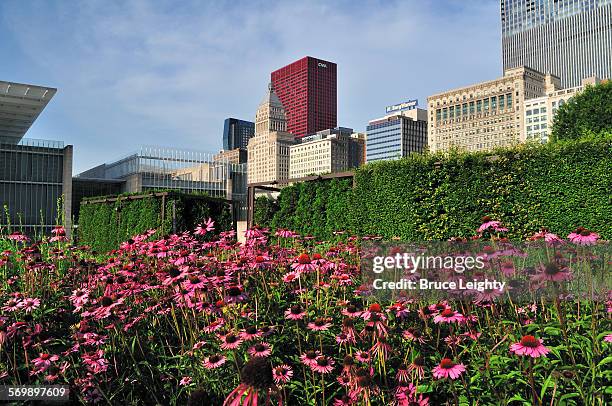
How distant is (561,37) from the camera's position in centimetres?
15162

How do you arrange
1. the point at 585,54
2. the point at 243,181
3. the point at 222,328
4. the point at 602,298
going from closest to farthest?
the point at 222,328 → the point at 602,298 → the point at 243,181 → the point at 585,54

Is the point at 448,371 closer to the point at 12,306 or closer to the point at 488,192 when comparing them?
the point at 12,306

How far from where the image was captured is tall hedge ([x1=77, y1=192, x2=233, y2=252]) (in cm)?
1448

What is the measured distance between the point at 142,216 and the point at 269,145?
145 meters

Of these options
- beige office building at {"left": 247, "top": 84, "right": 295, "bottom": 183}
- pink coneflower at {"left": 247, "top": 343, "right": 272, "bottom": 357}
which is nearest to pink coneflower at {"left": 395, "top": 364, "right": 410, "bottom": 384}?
pink coneflower at {"left": 247, "top": 343, "right": 272, "bottom": 357}

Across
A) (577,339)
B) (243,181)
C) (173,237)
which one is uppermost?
(243,181)

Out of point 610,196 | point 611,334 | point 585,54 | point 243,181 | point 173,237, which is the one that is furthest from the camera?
point 585,54

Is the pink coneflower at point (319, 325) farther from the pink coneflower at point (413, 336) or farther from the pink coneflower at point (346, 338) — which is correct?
the pink coneflower at point (413, 336)

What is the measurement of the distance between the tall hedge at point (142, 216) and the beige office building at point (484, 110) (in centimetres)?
10011

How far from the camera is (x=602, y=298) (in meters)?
3.39

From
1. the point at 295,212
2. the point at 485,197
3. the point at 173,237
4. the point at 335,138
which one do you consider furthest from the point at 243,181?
the point at 335,138

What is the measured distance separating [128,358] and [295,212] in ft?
35.8

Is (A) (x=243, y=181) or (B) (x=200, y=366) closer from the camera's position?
(B) (x=200, y=366)

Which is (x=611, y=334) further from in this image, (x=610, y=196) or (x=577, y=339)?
(x=610, y=196)
